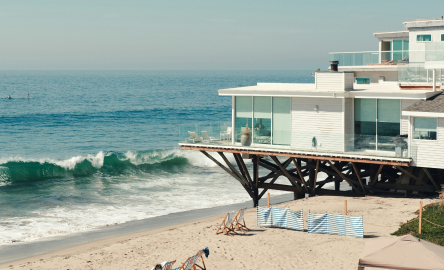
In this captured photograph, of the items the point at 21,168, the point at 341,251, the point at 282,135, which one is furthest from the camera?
the point at 21,168

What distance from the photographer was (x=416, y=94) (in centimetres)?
2083

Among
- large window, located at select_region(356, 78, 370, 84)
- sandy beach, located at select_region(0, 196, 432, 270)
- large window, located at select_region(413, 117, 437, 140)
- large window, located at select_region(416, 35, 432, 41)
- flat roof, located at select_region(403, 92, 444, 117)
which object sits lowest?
sandy beach, located at select_region(0, 196, 432, 270)

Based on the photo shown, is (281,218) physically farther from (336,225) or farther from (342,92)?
(342,92)

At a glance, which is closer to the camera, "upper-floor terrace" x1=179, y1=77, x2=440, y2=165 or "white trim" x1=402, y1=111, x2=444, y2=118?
"white trim" x1=402, y1=111, x2=444, y2=118

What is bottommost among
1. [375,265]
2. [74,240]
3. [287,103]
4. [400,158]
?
[74,240]

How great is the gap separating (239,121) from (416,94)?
749 cm

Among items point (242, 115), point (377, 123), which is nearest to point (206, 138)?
point (242, 115)

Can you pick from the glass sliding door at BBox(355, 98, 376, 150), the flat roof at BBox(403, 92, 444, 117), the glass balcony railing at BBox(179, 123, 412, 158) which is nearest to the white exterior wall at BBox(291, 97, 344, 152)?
the glass balcony railing at BBox(179, 123, 412, 158)

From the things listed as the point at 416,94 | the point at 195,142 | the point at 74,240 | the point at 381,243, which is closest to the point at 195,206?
the point at 195,142

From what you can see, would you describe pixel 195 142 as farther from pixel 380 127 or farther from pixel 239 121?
pixel 380 127

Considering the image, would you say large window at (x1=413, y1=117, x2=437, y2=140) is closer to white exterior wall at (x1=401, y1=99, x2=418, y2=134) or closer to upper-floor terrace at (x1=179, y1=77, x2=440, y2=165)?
upper-floor terrace at (x1=179, y1=77, x2=440, y2=165)

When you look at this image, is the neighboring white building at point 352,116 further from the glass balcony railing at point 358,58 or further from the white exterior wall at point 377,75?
the glass balcony railing at point 358,58

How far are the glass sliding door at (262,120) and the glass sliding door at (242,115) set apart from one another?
0.23 meters

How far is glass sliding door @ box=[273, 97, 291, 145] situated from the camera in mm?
23312
